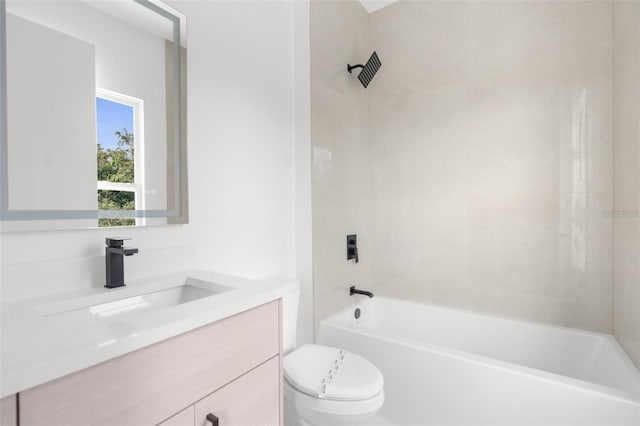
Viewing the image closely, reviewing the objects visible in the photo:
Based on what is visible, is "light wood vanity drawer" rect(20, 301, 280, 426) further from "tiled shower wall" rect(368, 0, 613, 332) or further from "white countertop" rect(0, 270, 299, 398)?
"tiled shower wall" rect(368, 0, 613, 332)

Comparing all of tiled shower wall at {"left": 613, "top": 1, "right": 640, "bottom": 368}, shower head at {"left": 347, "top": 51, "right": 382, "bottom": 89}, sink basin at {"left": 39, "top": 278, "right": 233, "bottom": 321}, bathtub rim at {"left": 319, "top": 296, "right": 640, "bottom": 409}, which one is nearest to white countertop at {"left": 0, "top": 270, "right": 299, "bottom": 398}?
sink basin at {"left": 39, "top": 278, "right": 233, "bottom": 321}

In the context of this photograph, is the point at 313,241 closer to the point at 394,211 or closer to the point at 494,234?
the point at 394,211

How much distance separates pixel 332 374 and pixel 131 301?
816mm

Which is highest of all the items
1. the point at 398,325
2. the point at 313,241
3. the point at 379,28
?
the point at 379,28

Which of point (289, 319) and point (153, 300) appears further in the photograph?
point (289, 319)

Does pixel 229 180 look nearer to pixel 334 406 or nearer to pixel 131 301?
pixel 131 301

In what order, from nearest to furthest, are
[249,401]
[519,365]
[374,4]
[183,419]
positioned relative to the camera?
1. [183,419]
2. [249,401]
3. [519,365]
4. [374,4]

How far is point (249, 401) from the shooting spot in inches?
35.3

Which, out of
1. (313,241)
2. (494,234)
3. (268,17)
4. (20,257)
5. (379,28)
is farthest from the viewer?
(379,28)

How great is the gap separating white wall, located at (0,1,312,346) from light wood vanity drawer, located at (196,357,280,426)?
54 centimetres

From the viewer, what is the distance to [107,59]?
3.43 feet

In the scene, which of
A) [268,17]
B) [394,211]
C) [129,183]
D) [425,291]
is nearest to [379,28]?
[268,17]

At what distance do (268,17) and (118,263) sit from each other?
1435mm

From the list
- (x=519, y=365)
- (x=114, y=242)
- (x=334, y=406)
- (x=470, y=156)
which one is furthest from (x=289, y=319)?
(x=470, y=156)
